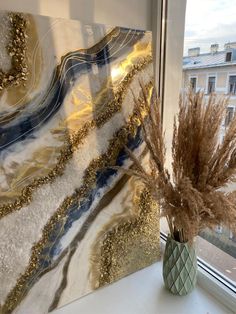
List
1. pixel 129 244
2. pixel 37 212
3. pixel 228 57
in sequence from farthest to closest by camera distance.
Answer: pixel 129 244 → pixel 228 57 → pixel 37 212

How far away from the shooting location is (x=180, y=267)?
3.40 ft

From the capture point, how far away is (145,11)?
1105 mm

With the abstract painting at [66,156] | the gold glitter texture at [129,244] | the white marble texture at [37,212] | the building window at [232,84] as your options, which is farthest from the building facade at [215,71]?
the gold glitter texture at [129,244]

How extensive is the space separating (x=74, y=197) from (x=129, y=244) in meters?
0.34

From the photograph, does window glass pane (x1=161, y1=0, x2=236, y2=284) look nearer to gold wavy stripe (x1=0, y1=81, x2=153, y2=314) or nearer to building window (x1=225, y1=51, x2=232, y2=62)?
building window (x1=225, y1=51, x2=232, y2=62)

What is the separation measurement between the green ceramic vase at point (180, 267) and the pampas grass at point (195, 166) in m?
0.07

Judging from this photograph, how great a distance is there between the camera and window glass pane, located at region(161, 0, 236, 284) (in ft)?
3.26

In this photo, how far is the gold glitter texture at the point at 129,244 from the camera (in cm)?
107

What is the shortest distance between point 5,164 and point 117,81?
19.7 inches

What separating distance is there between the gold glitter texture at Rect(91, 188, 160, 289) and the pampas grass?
7.2 inches

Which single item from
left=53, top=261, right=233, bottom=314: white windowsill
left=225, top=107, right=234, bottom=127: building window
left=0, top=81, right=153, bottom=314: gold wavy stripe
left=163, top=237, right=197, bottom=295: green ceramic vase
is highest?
left=225, top=107, right=234, bottom=127: building window

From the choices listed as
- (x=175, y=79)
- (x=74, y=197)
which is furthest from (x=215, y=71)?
(x=74, y=197)

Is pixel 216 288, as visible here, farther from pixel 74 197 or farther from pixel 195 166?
pixel 74 197

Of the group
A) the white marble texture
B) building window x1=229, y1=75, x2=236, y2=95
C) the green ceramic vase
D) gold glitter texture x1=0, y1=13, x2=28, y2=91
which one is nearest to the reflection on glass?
building window x1=229, y1=75, x2=236, y2=95
